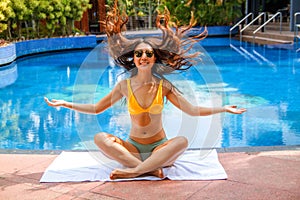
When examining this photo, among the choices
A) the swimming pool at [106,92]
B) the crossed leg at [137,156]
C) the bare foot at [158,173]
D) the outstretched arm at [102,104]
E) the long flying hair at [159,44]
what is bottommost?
the swimming pool at [106,92]

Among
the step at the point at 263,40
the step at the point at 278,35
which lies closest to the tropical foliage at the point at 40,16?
the step at the point at 263,40

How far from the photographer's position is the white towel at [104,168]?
3520 mm

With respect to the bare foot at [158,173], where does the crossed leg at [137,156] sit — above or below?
above

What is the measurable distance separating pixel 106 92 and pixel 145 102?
5.61 m

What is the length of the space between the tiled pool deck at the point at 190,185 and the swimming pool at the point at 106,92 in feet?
3.97

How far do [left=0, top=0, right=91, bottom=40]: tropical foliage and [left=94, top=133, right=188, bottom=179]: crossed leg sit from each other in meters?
11.6

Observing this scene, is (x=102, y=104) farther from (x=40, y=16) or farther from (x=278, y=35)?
(x=278, y=35)

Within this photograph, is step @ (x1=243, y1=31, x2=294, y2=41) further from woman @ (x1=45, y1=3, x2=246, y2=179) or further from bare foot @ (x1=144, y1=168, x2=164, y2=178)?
bare foot @ (x1=144, y1=168, x2=164, y2=178)

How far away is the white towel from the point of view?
139 inches

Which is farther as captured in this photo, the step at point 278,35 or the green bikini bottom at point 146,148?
the step at point 278,35

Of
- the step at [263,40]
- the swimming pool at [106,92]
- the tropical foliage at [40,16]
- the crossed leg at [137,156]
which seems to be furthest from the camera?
the step at [263,40]

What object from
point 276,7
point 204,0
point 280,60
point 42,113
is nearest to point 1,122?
point 42,113

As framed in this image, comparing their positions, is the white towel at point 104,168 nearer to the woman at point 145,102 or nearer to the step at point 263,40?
the woman at point 145,102

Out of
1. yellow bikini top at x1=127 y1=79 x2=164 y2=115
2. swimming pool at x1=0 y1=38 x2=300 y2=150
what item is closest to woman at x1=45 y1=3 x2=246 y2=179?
yellow bikini top at x1=127 y1=79 x2=164 y2=115
